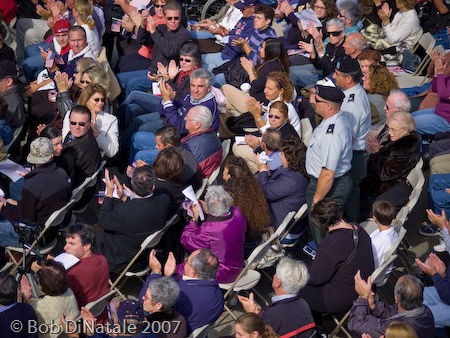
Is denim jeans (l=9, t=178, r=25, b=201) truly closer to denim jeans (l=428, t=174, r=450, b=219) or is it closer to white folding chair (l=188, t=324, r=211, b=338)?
white folding chair (l=188, t=324, r=211, b=338)

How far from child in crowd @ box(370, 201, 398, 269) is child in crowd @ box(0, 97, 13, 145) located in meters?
3.60

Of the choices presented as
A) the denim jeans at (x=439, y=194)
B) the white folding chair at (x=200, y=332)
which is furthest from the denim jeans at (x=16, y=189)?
the denim jeans at (x=439, y=194)

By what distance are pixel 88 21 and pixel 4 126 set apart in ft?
6.79

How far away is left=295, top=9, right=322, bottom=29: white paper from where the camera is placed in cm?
939

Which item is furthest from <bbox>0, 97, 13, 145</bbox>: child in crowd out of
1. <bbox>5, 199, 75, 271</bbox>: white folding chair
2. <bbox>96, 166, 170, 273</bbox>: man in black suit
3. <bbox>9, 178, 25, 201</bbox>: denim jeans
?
<bbox>96, 166, 170, 273</bbox>: man in black suit

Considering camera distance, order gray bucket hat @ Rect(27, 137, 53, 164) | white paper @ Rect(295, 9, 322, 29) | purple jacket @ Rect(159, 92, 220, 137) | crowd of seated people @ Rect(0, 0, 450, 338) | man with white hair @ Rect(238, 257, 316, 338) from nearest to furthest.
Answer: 1. man with white hair @ Rect(238, 257, 316, 338)
2. crowd of seated people @ Rect(0, 0, 450, 338)
3. gray bucket hat @ Rect(27, 137, 53, 164)
4. purple jacket @ Rect(159, 92, 220, 137)
5. white paper @ Rect(295, 9, 322, 29)

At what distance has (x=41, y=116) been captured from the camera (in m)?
7.94

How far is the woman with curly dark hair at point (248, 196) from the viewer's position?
6.12m

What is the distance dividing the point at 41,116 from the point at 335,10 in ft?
13.3

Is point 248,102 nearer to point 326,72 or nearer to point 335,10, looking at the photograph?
point 326,72

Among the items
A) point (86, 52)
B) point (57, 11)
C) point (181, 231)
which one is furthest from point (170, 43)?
point (181, 231)

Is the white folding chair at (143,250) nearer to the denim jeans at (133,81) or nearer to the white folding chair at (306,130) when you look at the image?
the white folding chair at (306,130)

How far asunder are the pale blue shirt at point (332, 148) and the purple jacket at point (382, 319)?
133cm

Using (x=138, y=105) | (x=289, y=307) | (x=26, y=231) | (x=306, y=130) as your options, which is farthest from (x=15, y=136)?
(x=289, y=307)
